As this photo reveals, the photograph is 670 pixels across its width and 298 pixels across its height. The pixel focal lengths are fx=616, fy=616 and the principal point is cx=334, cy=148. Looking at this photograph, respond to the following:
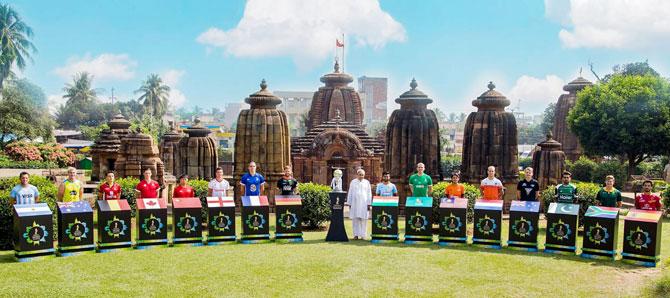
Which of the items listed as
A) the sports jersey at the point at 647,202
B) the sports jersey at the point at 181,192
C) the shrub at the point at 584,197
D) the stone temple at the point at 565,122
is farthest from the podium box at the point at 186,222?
the stone temple at the point at 565,122

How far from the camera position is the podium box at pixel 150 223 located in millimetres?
11461

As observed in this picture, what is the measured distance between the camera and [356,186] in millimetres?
12953

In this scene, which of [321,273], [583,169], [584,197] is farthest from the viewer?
[583,169]

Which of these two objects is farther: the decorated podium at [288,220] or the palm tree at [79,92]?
the palm tree at [79,92]

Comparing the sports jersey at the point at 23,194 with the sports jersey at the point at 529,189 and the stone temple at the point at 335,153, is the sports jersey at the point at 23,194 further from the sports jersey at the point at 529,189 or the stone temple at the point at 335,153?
the stone temple at the point at 335,153

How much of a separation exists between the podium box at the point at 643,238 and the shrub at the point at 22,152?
43.3m

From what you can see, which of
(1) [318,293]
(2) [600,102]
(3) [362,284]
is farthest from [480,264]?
(2) [600,102]

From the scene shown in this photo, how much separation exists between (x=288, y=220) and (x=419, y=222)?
2.64 metres

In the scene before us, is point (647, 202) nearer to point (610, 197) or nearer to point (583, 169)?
point (610, 197)

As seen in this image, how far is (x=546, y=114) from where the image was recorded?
7056 centimetres

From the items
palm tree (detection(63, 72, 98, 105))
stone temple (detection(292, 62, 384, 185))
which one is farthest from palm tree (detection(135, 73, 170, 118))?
stone temple (detection(292, 62, 384, 185))

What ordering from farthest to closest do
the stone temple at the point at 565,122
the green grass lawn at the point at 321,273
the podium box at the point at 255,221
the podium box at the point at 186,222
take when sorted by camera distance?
the stone temple at the point at 565,122, the podium box at the point at 255,221, the podium box at the point at 186,222, the green grass lawn at the point at 321,273

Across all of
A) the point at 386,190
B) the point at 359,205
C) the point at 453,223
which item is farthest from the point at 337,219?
the point at 453,223

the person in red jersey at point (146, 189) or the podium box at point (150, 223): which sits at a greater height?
the person in red jersey at point (146, 189)
